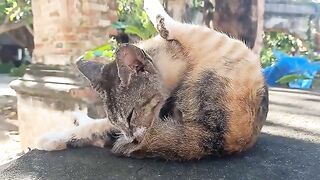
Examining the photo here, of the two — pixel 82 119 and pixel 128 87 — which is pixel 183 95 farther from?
pixel 82 119

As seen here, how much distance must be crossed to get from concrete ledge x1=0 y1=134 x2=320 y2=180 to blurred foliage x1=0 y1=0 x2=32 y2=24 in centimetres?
769

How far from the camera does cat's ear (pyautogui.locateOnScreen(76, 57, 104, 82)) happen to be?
1319 mm

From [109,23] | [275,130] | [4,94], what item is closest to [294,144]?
[275,130]

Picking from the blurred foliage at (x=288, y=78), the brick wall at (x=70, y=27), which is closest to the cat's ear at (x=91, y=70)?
the brick wall at (x=70, y=27)

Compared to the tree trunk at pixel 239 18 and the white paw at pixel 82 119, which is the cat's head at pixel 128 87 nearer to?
the white paw at pixel 82 119

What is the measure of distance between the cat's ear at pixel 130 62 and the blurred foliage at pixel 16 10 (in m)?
7.89

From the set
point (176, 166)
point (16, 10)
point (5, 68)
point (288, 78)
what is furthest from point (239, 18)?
point (5, 68)

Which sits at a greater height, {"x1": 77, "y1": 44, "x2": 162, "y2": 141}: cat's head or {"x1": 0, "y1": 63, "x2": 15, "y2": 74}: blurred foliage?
{"x1": 77, "y1": 44, "x2": 162, "y2": 141}: cat's head

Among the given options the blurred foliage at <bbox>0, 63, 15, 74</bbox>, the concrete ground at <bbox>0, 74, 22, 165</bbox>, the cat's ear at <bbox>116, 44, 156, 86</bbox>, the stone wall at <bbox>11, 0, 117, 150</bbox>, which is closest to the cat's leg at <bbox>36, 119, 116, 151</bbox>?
the cat's ear at <bbox>116, 44, 156, 86</bbox>

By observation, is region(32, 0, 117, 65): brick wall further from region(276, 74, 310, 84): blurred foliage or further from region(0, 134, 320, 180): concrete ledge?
region(276, 74, 310, 84): blurred foliage

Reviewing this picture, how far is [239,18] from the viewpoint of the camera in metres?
3.56

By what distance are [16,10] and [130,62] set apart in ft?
28.2

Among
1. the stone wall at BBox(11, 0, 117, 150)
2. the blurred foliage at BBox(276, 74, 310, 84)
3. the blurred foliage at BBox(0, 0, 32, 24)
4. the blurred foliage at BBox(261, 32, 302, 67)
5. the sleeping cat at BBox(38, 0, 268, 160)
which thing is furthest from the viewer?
the blurred foliage at BBox(261, 32, 302, 67)

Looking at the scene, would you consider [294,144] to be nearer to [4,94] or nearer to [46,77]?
[46,77]
